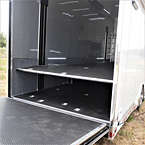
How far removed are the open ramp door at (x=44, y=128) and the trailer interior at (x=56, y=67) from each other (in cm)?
1

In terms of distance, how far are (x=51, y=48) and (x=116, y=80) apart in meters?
2.73

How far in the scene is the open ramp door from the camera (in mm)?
1724

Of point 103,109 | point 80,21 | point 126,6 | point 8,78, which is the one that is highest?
point 80,21

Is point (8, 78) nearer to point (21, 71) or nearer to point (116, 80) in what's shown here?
point (21, 71)

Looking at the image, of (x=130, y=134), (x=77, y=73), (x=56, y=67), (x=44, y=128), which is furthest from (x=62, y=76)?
(x=130, y=134)

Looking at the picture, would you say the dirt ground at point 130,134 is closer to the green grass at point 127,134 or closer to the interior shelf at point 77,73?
the green grass at point 127,134

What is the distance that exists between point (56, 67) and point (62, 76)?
4.46ft

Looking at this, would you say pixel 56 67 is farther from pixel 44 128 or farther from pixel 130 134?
pixel 44 128

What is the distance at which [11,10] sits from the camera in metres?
3.06

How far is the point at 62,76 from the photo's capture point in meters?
2.78

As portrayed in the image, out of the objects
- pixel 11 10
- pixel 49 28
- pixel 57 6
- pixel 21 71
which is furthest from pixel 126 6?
pixel 57 6

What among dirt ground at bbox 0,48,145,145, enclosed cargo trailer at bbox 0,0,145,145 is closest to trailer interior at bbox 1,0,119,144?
enclosed cargo trailer at bbox 0,0,145,145

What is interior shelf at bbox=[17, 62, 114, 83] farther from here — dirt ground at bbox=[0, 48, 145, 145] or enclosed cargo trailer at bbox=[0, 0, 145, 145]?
dirt ground at bbox=[0, 48, 145, 145]

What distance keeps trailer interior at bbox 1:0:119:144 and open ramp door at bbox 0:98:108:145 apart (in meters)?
0.01
